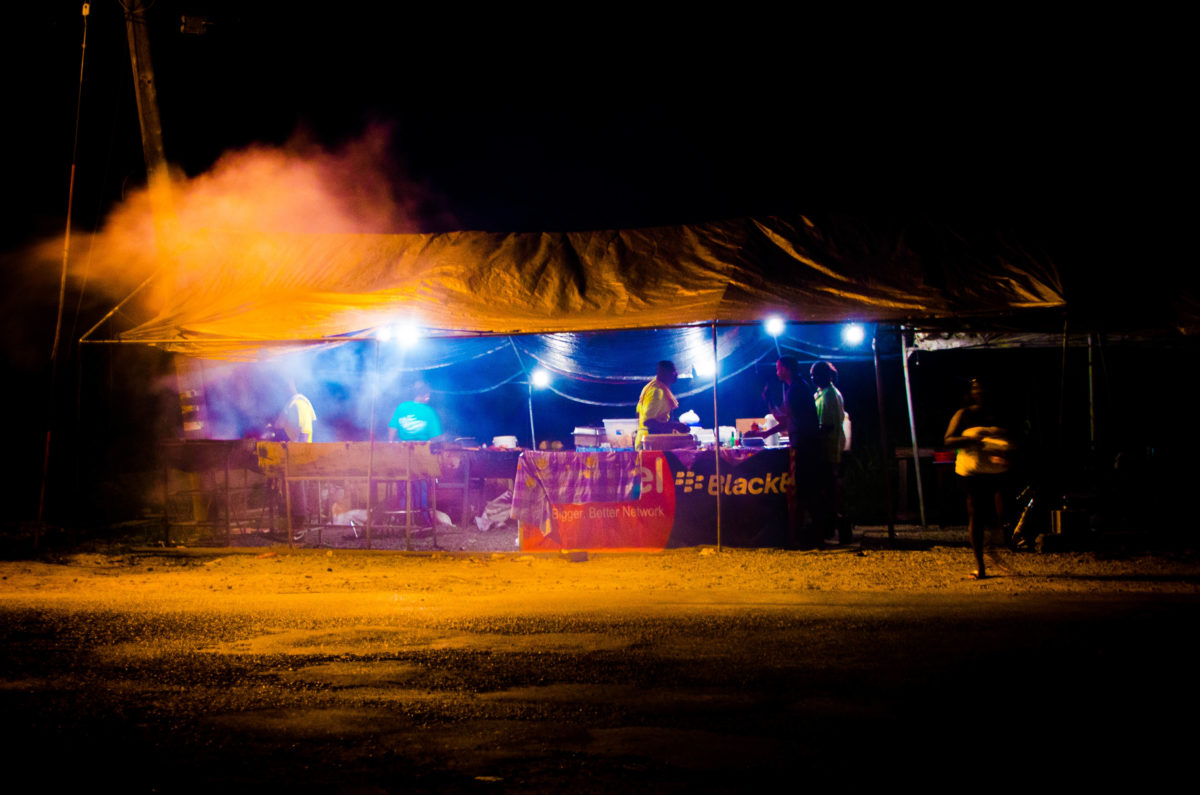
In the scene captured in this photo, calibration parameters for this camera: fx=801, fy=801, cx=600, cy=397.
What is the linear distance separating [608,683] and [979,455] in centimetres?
516

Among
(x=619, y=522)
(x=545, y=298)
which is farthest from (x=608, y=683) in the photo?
(x=545, y=298)

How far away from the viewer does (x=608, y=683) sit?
485 centimetres

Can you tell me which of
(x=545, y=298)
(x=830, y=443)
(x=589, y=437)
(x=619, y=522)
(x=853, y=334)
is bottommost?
(x=619, y=522)

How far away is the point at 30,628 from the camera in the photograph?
6.43 meters

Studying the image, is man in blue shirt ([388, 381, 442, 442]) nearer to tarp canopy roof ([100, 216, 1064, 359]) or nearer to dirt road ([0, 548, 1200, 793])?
tarp canopy roof ([100, 216, 1064, 359])

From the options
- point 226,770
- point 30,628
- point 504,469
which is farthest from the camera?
point 504,469

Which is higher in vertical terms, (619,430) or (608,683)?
(619,430)

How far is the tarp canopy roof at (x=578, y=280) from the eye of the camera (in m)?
10.5

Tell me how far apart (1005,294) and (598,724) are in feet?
28.9

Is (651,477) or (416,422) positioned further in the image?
(416,422)

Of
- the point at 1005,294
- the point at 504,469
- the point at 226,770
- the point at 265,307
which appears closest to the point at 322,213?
the point at 265,307

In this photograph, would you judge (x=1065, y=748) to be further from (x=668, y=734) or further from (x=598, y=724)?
(x=598, y=724)

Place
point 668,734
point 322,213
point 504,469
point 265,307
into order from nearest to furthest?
1. point 668,734
2. point 265,307
3. point 504,469
4. point 322,213

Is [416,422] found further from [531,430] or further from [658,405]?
[531,430]
